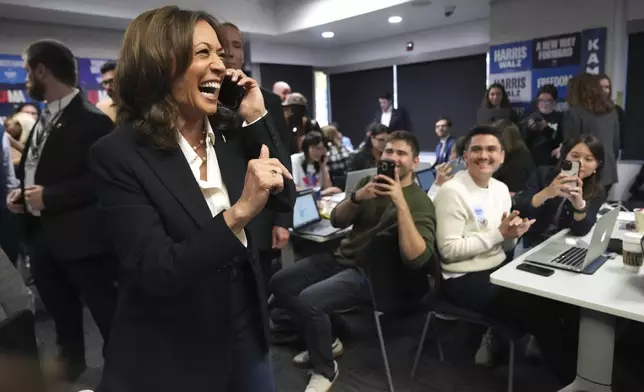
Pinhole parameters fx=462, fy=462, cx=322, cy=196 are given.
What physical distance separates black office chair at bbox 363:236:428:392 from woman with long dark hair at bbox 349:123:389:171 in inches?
80.0

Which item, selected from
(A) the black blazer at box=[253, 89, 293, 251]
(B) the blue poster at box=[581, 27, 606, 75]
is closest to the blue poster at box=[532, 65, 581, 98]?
(B) the blue poster at box=[581, 27, 606, 75]

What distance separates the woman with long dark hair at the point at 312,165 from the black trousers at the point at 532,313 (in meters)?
1.93

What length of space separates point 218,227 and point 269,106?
1.13 metres

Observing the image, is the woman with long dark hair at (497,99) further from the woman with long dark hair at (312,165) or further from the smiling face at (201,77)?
the smiling face at (201,77)

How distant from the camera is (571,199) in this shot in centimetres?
229

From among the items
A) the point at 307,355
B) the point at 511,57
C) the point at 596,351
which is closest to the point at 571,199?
the point at 596,351

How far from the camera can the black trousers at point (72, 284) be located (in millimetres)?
2092

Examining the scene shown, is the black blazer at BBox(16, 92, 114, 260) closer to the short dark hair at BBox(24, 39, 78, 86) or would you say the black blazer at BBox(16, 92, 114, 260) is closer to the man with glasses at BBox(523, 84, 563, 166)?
the short dark hair at BBox(24, 39, 78, 86)

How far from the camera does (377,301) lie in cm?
220

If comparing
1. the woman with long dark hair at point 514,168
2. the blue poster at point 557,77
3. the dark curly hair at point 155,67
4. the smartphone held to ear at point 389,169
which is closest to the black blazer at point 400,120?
the blue poster at point 557,77

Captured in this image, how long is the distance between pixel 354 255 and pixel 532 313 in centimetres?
89

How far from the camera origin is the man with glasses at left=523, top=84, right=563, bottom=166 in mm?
4641

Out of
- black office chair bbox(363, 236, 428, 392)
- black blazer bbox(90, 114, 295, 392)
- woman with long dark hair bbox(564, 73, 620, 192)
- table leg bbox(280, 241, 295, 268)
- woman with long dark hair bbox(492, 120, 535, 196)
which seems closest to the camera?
black blazer bbox(90, 114, 295, 392)

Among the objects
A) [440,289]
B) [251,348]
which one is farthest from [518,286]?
[251,348]
